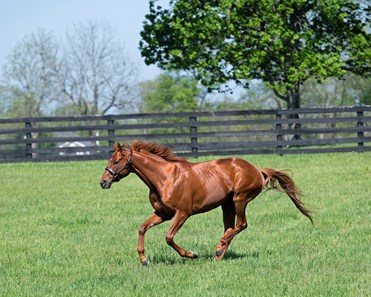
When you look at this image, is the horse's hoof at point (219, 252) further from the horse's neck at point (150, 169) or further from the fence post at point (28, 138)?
the fence post at point (28, 138)

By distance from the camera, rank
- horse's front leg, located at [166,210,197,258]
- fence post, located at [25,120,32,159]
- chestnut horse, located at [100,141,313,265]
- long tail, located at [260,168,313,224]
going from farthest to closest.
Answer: fence post, located at [25,120,32,159], long tail, located at [260,168,313,224], chestnut horse, located at [100,141,313,265], horse's front leg, located at [166,210,197,258]

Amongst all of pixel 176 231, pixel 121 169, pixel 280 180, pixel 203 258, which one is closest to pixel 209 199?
pixel 176 231

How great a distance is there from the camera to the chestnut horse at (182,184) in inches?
358

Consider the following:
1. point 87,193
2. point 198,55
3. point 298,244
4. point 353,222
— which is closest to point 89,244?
point 298,244

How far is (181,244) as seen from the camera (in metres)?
10.5

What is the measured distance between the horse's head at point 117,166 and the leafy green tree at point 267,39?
22649mm

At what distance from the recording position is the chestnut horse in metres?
9.09

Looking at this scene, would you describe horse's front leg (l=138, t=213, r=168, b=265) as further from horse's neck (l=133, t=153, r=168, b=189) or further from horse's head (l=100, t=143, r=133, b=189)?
horse's head (l=100, t=143, r=133, b=189)

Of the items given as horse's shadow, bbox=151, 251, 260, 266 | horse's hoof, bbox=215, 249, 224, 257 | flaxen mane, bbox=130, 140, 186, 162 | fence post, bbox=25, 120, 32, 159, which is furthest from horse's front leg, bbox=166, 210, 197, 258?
fence post, bbox=25, 120, 32, 159

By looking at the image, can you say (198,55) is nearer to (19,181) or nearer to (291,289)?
(19,181)

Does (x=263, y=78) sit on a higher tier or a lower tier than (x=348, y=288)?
higher

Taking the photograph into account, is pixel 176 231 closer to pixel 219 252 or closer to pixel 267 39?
pixel 219 252

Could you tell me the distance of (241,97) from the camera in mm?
72125

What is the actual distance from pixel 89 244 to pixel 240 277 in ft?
10.8
